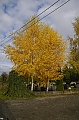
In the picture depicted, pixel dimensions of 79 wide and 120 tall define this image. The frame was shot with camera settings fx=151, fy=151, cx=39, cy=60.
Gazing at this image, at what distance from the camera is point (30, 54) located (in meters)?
17.1

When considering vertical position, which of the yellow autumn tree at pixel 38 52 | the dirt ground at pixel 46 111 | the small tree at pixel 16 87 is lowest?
the dirt ground at pixel 46 111

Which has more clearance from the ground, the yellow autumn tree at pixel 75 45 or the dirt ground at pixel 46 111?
the yellow autumn tree at pixel 75 45

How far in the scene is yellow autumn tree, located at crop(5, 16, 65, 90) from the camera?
1658cm

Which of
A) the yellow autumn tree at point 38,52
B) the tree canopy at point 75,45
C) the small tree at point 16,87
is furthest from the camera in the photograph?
the tree canopy at point 75,45

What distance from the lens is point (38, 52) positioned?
17094 millimetres

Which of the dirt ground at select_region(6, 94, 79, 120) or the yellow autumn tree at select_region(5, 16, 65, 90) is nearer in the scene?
the dirt ground at select_region(6, 94, 79, 120)

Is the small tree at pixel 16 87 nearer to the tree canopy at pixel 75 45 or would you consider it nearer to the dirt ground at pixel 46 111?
the dirt ground at pixel 46 111

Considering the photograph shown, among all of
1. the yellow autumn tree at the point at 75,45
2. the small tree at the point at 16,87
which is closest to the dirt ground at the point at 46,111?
the small tree at the point at 16,87

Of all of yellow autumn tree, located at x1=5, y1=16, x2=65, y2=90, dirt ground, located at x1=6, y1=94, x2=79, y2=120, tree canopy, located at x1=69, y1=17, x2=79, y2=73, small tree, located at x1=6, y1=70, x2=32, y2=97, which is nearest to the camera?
dirt ground, located at x1=6, y1=94, x2=79, y2=120

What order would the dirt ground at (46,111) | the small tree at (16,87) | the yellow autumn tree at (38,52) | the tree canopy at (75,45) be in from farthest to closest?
the tree canopy at (75,45) < the yellow autumn tree at (38,52) < the small tree at (16,87) < the dirt ground at (46,111)

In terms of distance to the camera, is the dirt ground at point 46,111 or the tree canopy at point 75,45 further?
the tree canopy at point 75,45

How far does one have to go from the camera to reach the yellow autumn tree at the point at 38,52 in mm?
16578

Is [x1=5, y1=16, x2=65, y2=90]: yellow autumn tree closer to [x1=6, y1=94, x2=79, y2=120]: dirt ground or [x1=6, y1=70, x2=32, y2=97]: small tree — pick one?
[x1=6, y1=70, x2=32, y2=97]: small tree

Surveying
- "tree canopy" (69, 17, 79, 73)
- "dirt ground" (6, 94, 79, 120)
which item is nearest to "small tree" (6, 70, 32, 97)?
"dirt ground" (6, 94, 79, 120)
